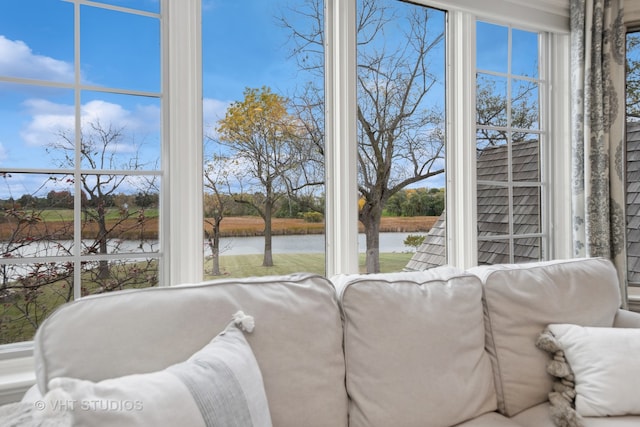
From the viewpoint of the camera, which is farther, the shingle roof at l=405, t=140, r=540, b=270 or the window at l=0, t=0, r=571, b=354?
the shingle roof at l=405, t=140, r=540, b=270

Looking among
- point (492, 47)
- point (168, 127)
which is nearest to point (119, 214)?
point (168, 127)

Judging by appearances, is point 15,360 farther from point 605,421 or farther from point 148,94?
point 605,421

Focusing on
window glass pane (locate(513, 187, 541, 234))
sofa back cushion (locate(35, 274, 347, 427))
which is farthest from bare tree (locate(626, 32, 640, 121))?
sofa back cushion (locate(35, 274, 347, 427))

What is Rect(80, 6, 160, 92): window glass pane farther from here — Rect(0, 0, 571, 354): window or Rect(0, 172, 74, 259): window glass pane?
Rect(0, 172, 74, 259): window glass pane

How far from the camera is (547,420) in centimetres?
138

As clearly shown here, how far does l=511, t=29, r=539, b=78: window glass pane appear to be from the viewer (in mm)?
2529

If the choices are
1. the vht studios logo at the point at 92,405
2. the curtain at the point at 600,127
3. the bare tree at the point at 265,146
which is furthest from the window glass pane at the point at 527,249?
the vht studios logo at the point at 92,405

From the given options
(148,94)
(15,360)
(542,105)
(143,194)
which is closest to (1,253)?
(15,360)

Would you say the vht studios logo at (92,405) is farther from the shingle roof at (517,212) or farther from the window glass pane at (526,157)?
the window glass pane at (526,157)

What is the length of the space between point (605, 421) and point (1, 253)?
210 cm

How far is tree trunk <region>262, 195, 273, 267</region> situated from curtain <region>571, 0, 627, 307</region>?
1.91 metres

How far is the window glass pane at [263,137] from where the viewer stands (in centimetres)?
179

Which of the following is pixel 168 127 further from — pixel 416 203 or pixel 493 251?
pixel 493 251

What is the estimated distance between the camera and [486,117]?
243 cm
